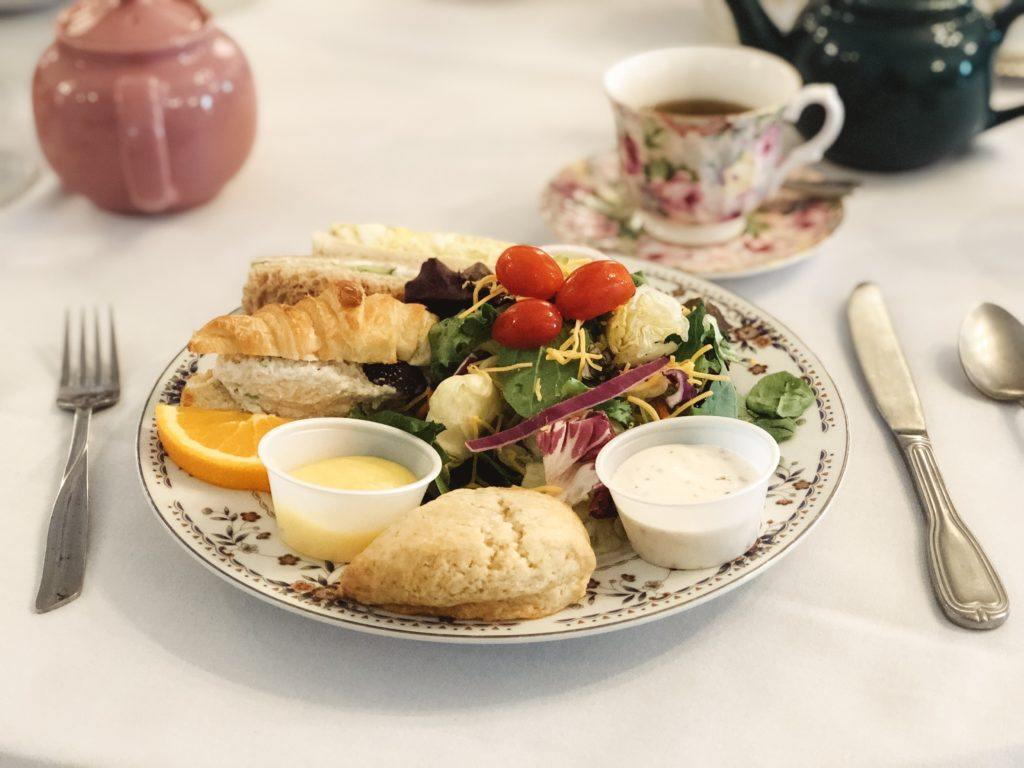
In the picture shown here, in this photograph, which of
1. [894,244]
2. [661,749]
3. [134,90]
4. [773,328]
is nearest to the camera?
[661,749]

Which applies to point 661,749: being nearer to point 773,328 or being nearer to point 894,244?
point 773,328

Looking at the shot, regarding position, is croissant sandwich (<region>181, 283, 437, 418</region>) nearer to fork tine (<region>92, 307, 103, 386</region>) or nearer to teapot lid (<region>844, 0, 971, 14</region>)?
fork tine (<region>92, 307, 103, 386</region>)

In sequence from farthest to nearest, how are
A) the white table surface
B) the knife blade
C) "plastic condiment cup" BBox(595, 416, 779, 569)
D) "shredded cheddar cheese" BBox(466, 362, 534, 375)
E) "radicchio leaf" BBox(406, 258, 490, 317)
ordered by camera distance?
the knife blade < "radicchio leaf" BBox(406, 258, 490, 317) < "shredded cheddar cheese" BBox(466, 362, 534, 375) < "plastic condiment cup" BBox(595, 416, 779, 569) < the white table surface

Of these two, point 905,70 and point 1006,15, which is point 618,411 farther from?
point 1006,15

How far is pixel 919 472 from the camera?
1939 millimetres

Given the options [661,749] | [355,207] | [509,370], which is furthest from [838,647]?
[355,207]

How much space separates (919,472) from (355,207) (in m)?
1.72

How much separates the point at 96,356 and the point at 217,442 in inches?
25.9

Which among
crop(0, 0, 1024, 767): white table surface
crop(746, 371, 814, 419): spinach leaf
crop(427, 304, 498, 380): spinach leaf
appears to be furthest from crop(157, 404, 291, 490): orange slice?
crop(746, 371, 814, 419): spinach leaf

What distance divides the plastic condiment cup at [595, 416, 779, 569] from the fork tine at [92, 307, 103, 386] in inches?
46.3

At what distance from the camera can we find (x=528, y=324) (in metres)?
1.83

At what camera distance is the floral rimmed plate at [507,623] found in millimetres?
1489

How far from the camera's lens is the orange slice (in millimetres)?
1790

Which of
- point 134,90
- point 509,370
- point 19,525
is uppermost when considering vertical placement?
point 134,90
